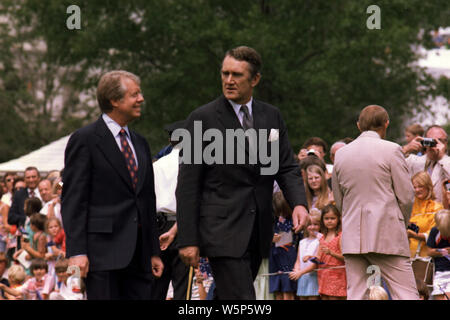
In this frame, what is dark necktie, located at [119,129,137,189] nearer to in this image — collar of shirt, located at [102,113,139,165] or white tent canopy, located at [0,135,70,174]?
collar of shirt, located at [102,113,139,165]

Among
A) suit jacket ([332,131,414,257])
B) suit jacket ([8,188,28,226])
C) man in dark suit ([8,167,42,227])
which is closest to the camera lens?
suit jacket ([332,131,414,257])

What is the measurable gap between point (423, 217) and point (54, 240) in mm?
6066

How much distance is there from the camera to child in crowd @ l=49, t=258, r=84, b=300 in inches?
508

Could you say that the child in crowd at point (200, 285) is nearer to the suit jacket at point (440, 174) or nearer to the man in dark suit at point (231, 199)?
the suit jacket at point (440, 174)

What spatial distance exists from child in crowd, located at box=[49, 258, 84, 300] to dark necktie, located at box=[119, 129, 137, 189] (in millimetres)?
6414

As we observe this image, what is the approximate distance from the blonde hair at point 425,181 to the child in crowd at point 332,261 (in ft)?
2.99

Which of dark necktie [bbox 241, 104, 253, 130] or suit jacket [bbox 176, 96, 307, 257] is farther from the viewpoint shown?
dark necktie [bbox 241, 104, 253, 130]

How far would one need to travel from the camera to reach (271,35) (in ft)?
77.6

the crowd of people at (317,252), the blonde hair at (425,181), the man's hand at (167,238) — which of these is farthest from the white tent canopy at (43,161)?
the man's hand at (167,238)

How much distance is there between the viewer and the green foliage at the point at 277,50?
941 inches

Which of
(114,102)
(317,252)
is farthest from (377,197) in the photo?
(114,102)

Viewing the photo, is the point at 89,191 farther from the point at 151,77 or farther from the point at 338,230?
the point at 151,77

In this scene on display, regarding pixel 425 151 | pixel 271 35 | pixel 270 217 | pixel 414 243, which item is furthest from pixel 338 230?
pixel 271 35

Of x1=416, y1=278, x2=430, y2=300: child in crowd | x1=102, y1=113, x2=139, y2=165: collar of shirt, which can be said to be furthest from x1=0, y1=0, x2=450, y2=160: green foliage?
x1=102, y1=113, x2=139, y2=165: collar of shirt
